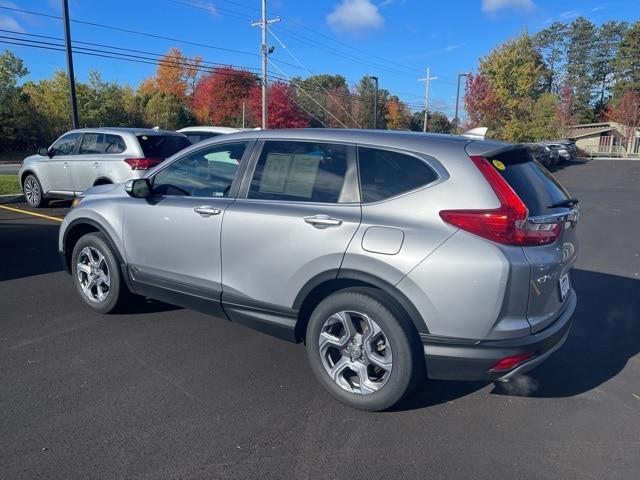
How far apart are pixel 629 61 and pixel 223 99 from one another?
61200mm

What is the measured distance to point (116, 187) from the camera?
15.7 feet

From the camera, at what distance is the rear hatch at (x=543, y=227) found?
2.96m

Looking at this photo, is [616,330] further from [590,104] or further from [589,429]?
[590,104]

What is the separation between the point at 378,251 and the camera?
3057mm

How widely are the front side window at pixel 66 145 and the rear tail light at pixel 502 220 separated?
379 inches

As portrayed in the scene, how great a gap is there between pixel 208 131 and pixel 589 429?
10.9m

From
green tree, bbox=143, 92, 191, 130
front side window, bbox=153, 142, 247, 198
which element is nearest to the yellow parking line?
front side window, bbox=153, 142, 247, 198

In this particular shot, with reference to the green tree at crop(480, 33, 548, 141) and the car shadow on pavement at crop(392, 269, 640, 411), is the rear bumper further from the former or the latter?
the green tree at crop(480, 33, 548, 141)

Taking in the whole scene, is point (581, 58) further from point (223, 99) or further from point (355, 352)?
point (355, 352)

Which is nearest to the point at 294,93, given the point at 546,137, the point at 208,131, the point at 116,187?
the point at 546,137

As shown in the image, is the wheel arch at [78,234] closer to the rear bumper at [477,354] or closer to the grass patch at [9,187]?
the rear bumper at [477,354]

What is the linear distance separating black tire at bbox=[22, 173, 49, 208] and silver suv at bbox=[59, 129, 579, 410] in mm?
8355

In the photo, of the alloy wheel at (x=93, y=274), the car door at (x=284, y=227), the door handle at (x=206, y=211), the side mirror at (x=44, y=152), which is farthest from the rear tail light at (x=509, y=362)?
the side mirror at (x=44, y=152)

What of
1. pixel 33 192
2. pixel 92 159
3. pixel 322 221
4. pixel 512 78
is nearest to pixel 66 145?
pixel 92 159
